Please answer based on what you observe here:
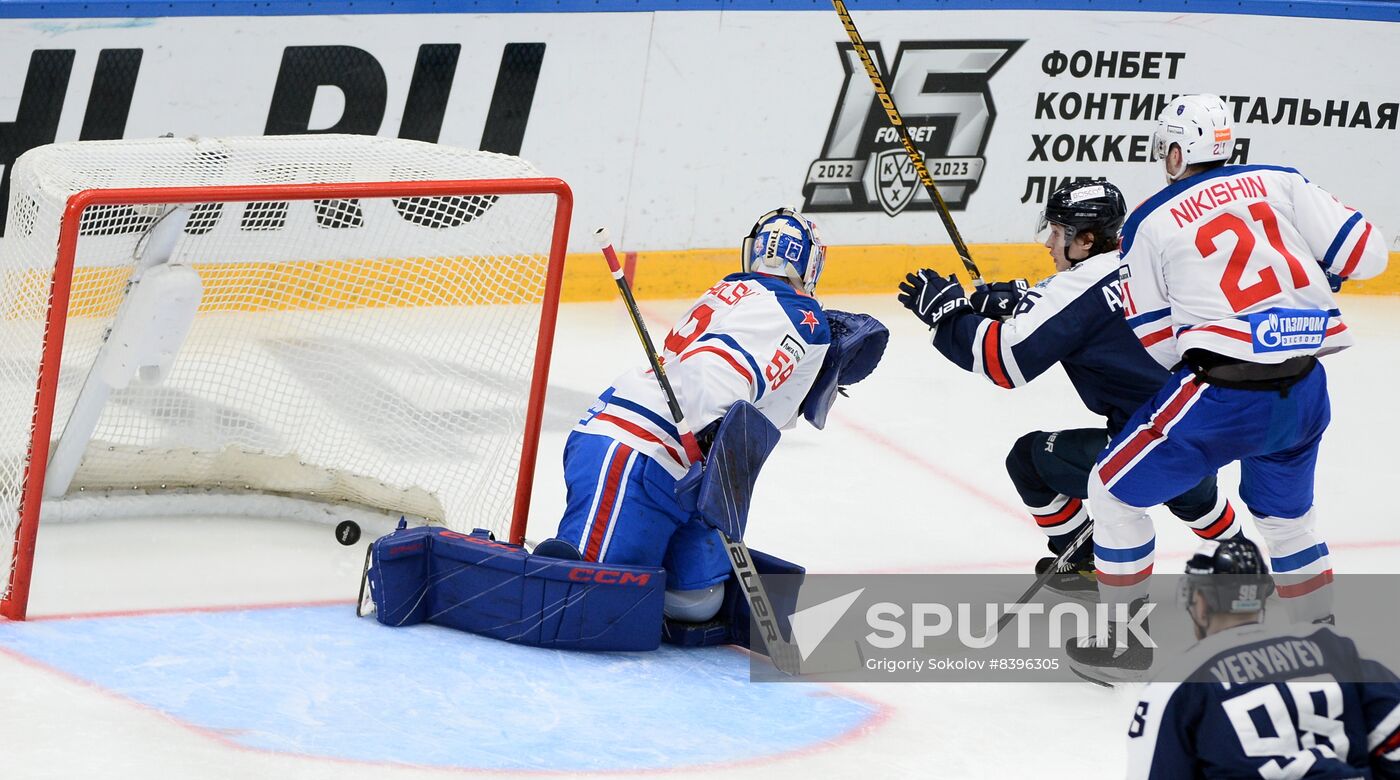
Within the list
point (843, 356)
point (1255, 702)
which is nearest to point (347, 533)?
point (843, 356)

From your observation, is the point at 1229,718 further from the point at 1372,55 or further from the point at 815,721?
the point at 1372,55

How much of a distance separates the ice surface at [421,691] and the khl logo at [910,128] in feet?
8.19

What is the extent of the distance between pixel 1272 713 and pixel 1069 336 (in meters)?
1.88

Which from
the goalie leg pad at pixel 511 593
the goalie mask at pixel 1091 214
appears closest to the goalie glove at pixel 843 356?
the goalie mask at pixel 1091 214

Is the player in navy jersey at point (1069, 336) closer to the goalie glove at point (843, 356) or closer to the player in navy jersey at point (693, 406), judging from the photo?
the goalie glove at point (843, 356)

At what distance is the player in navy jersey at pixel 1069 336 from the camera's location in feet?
13.9

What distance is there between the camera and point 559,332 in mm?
7023

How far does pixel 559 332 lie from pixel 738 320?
9.58 feet

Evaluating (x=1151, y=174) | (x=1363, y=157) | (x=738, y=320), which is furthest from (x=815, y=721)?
(x=1363, y=157)

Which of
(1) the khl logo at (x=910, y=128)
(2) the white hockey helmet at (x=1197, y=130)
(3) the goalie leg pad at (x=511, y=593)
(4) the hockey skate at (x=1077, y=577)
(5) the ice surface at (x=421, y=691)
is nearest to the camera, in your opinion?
(5) the ice surface at (x=421, y=691)

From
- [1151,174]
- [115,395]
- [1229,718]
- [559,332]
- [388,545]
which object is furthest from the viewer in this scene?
[1151,174]

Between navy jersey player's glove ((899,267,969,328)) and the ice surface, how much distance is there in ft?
2.78

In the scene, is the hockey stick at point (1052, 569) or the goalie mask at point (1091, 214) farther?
the hockey stick at point (1052, 569)

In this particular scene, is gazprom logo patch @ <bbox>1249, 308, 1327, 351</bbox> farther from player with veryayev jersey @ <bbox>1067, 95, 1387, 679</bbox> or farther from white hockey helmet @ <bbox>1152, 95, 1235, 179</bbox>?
white hockey helmet @ <bbox>1152, 95, 1235, 179</bbox>
